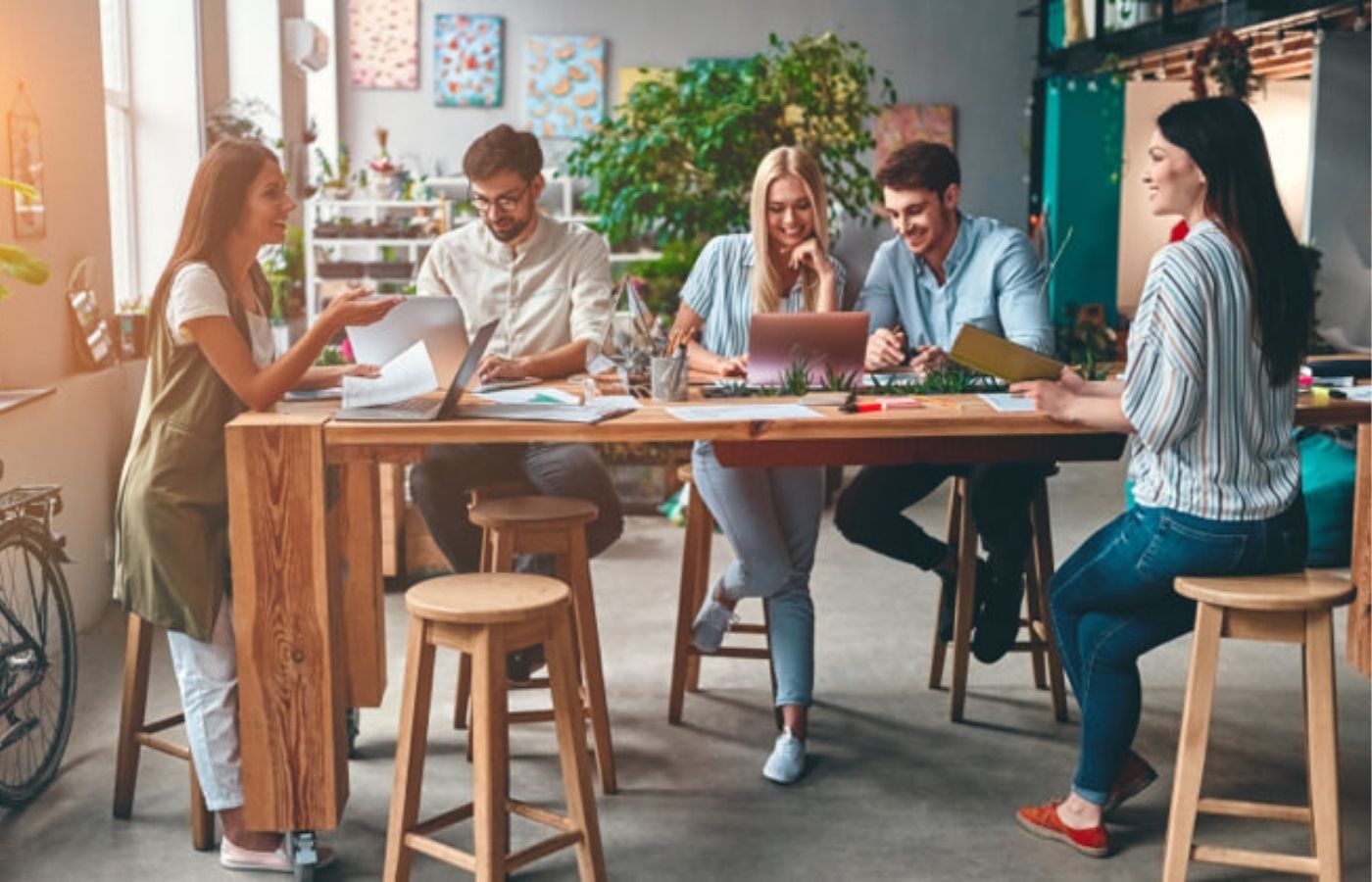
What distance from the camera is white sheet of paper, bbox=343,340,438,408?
3.04 metres

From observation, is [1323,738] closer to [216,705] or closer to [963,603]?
[963,603]

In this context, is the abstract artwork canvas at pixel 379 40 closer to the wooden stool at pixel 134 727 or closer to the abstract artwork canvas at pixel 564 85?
the abstract artwork canvas at pixel 564 85

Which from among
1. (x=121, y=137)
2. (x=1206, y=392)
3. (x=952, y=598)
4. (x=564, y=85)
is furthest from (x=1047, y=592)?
(x=564, y=85)

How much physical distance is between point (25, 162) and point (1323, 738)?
365cm

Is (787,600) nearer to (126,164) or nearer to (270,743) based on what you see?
(270,743)

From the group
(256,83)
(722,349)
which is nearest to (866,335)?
(722,349)

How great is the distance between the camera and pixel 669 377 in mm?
3309

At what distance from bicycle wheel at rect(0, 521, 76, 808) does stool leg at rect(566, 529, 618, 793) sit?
1215 mm

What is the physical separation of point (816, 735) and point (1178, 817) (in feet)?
3.96

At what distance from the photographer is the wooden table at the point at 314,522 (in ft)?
9.55

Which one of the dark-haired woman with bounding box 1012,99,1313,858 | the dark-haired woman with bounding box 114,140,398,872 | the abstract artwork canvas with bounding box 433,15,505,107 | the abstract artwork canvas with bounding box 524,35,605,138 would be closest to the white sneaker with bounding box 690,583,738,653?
the dark-haired woman with bounding box 1012,99,1313,858

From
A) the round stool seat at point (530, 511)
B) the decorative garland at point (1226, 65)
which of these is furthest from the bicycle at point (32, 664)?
the decorative garland at point (1226, 65)

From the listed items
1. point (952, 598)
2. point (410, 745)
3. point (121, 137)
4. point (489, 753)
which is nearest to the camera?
point (489, 753)

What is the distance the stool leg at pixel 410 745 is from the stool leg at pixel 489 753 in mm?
130
